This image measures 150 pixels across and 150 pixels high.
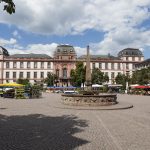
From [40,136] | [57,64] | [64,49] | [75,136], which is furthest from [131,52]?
[40,136]

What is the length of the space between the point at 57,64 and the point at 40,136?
117m

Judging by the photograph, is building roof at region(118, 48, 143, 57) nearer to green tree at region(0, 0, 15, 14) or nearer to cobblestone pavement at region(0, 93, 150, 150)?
cobblestone pavement at region(0, 93, 150, 150)

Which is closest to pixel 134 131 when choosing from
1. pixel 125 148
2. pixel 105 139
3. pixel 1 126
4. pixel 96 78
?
pixel 105 139

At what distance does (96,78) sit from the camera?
102750mm

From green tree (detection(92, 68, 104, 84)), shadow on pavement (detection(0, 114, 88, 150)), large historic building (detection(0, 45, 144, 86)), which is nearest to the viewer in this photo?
shadow on pavement (detection(0, 114, 88, 150))

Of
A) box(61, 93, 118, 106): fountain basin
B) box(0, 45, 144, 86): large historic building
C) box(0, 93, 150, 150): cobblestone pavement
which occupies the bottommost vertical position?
box(0, 93, 150, 150): cobblestone pavement

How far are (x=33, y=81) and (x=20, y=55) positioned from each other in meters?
13.4

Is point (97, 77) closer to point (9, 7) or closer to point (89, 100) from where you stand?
point (89, 100)

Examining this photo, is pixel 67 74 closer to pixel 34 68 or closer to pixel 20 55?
pixel 34 68

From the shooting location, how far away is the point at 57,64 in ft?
419

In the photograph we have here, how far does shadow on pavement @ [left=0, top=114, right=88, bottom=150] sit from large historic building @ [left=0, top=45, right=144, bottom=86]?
357 feet

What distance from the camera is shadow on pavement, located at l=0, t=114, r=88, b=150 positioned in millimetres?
9641

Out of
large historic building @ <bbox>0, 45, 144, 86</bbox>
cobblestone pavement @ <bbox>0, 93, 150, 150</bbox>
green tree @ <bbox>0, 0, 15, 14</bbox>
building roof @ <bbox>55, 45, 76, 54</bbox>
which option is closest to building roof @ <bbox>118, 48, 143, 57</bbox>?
large historic building @ <bbox>0, 45, 144, 86</bbox>

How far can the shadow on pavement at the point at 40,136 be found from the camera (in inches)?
380
